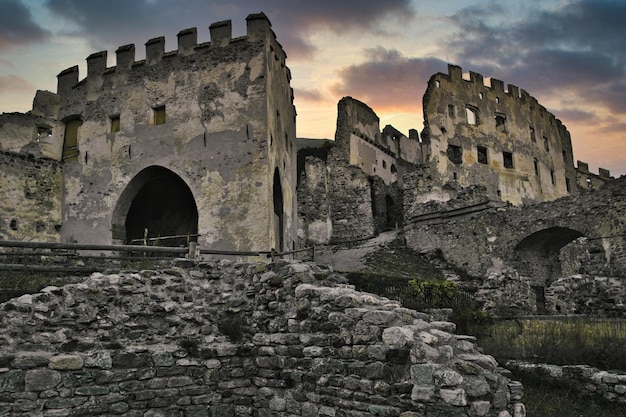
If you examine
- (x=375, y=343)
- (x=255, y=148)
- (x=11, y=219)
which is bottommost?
(x=375, y=343)

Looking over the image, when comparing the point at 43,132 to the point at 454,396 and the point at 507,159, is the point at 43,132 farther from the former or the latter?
the point at 507,159

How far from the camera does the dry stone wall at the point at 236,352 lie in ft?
20.9

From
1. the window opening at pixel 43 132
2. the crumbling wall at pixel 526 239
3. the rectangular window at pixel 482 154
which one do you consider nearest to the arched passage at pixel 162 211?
the window opening at pixel 43 132

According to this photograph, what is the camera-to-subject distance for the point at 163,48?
1805 centimetres

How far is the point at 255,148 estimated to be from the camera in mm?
16172

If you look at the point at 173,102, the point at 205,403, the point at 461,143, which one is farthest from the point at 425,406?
the point at 461,143

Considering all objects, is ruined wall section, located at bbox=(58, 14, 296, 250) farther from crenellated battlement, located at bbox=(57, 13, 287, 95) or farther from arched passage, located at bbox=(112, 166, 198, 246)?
arched passage, located at bbox=(112, 166, 198, 246)

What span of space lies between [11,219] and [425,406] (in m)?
15.5

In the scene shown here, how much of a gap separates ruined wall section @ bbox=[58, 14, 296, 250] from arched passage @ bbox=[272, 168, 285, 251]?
0.37 metres

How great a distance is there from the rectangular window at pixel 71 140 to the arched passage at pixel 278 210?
7006mm

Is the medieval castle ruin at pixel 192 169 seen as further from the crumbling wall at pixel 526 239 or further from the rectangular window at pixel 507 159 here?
the rectangular window at pixel 507 159

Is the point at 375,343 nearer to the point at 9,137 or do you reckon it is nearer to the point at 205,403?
the point at 205,403

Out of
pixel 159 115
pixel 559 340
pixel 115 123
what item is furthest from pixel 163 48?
pixel 559 340

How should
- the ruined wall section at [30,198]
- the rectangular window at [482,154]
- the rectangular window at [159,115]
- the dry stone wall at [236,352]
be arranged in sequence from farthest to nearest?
the rectangular window at [482,154] → the rectangular window at [159,115] → the ruined wall section at [30,198] → the dry stone wall at [236,352]
